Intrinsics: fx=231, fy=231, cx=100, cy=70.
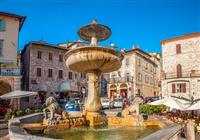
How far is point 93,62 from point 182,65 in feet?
95.9

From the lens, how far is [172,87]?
3497 cm

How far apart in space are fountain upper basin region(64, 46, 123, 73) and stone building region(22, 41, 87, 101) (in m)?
25.4

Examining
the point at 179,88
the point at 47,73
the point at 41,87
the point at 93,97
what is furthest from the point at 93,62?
the point at 179,88

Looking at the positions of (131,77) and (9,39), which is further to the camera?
(131,77)

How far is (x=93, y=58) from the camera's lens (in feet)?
29.9

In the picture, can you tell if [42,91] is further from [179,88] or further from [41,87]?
[179,88]

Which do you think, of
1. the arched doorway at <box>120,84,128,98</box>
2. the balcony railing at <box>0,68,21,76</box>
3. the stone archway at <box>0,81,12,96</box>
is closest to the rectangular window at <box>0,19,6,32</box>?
the balcony railing at <box>0,68,21,76</box>

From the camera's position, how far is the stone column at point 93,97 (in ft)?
31.8

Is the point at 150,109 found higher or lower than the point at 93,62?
lower

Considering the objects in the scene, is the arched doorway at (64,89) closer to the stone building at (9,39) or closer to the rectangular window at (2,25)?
the stone building at (9,39)

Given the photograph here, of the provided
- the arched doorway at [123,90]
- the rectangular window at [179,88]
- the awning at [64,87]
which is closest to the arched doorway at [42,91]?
the awning at [64,87]

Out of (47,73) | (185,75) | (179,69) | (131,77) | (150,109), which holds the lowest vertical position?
(150,109)

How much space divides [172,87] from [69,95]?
16.3m

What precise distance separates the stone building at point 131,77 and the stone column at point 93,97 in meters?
35.2
